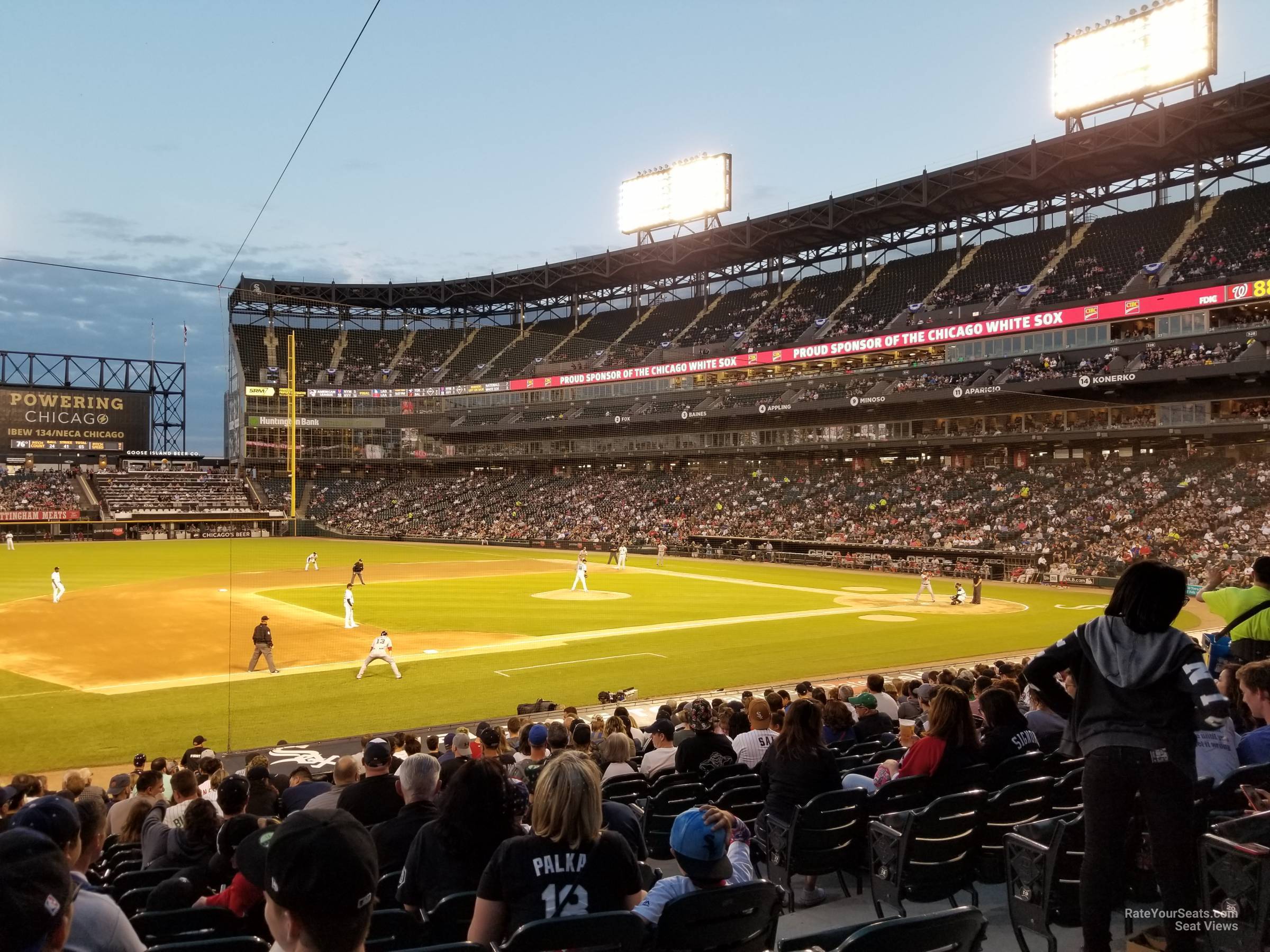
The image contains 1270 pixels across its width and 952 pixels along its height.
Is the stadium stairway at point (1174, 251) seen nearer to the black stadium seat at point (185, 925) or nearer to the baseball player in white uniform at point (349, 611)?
the baseball player in white uniform at point (349, 611)

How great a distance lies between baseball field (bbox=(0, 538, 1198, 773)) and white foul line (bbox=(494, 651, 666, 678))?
85 mm

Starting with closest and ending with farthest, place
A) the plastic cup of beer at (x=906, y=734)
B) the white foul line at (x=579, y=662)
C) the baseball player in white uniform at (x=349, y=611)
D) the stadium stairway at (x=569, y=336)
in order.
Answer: the plastic cup of beer at (x=906, y=734) < the white foul line at (x=579, y=662) < the baseball player in white uniform at (x=349, y=611) < the stadium stairway at (x=569, y=336)

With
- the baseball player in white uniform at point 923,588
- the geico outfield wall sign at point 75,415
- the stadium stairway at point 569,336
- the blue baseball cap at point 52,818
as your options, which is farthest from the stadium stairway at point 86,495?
the blue baseball cap at point 52,818

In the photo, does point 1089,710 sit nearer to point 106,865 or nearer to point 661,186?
point 106,865

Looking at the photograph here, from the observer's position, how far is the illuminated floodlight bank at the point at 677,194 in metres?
73.7

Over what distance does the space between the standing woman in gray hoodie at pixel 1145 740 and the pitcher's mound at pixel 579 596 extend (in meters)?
32.0

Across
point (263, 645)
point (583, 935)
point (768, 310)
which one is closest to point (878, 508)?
point (768, 310)

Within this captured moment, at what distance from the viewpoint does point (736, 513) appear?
64250 millimetres

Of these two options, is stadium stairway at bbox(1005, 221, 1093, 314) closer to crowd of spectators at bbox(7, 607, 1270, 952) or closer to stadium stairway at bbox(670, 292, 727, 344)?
stadium stairway at bbox(670, 292, 727, 344)

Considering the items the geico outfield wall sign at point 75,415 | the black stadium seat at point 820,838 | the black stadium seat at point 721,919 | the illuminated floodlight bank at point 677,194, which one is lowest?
the black stadium seat at point 820,838

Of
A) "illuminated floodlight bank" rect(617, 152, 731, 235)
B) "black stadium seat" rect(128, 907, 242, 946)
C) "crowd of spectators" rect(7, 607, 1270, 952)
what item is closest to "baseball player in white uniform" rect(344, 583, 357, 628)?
"crowd of spectators" rect(7, 607, 1270, 952)

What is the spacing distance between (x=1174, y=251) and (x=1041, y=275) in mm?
7697

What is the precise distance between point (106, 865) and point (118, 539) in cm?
7470

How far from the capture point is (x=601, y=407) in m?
75.8
